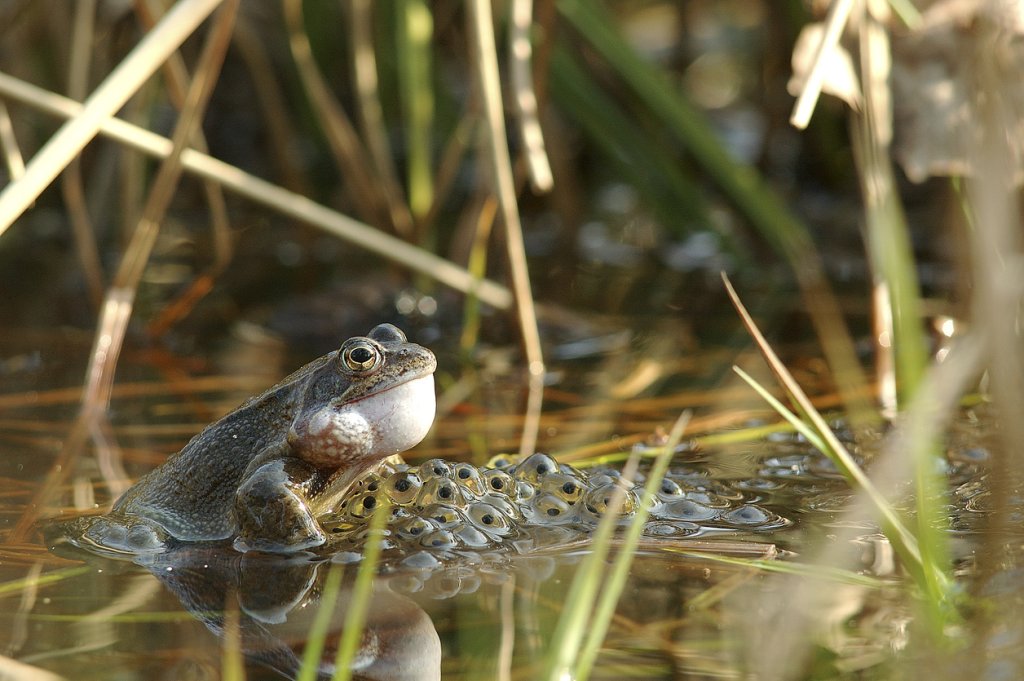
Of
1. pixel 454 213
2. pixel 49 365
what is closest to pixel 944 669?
pixel 49 365

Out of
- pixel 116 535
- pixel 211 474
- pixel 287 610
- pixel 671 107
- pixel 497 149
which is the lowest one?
pixel 287 610

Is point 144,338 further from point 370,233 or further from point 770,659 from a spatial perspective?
point 770,659

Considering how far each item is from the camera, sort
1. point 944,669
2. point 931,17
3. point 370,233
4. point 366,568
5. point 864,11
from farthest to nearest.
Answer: point 370,233 < point 931,17 < point 864,11 < point 944,669 < point 366,568

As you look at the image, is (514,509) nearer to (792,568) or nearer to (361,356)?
(361,356)

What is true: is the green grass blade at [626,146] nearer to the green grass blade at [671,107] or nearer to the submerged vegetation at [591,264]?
the submerged vegetation at [591,264]

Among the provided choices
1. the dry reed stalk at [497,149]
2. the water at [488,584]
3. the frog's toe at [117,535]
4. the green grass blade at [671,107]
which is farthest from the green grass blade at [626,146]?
the frog's toe at [117,535]

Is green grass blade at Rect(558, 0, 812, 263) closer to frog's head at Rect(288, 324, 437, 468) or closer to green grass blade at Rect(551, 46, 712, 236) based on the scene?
green grass blade at Rect(551, 46, 712, 236)

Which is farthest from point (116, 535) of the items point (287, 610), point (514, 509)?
point (514, 509)
